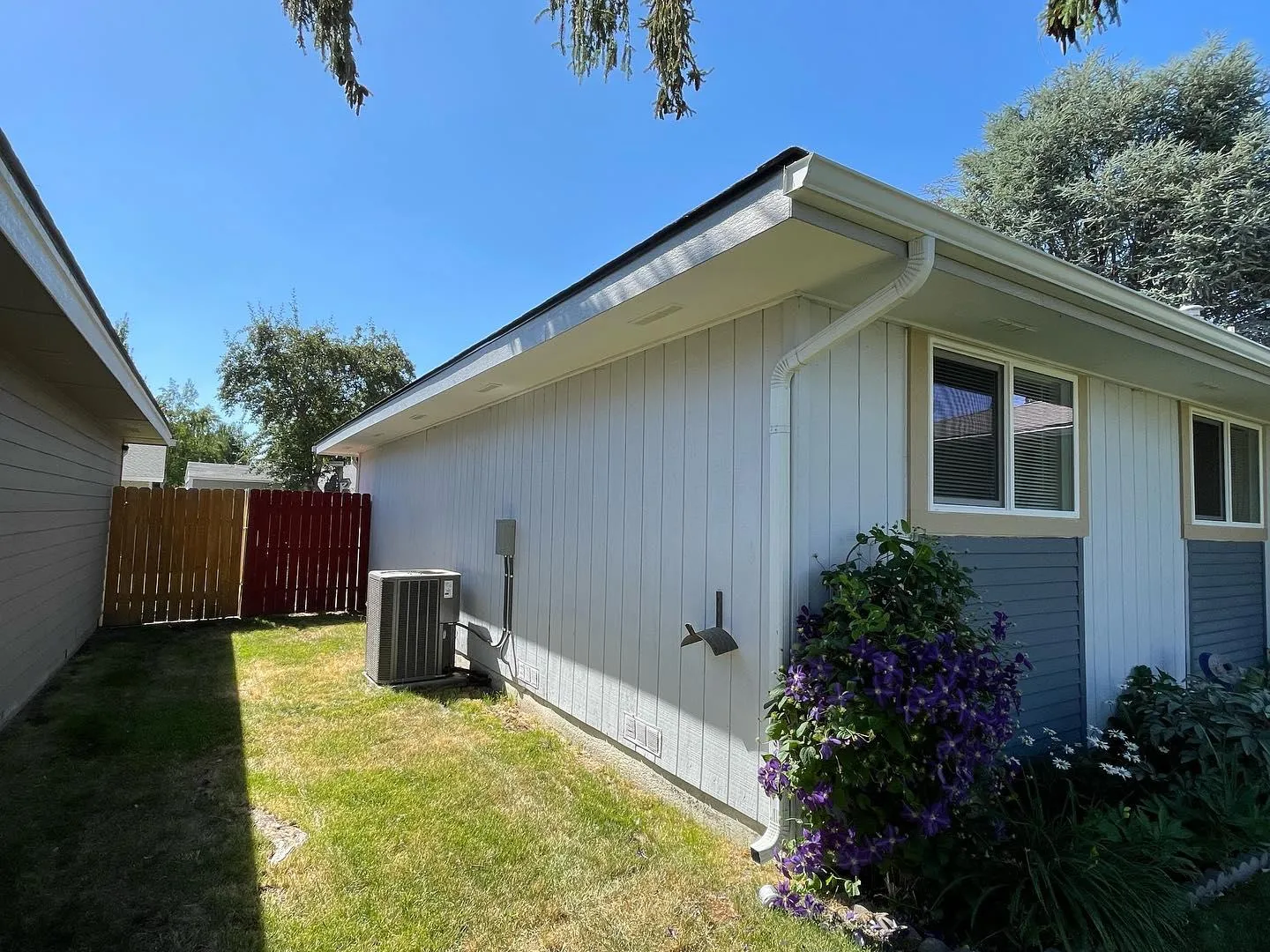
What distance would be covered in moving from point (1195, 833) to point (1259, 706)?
4.18 ft

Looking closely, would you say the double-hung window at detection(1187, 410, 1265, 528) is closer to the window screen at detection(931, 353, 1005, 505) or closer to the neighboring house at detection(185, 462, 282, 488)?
the window screen at detection(931, 353, 1005, 505)

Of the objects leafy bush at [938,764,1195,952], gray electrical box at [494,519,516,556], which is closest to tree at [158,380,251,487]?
gray electrical box at [494,519,516,556]

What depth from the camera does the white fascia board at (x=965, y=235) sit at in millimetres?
1925

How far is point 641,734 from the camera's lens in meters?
3.40

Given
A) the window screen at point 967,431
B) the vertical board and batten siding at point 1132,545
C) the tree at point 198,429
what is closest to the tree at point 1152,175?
the vertical board and batten siding at point 1132,545

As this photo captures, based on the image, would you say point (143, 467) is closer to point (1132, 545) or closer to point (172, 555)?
point (172, 555)

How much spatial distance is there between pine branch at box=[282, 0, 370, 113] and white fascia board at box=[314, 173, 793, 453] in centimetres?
165

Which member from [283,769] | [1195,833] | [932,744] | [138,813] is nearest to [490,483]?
[283,769]

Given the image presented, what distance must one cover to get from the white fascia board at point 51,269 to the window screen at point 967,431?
146 inches

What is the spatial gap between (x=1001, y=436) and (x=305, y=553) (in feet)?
29.0

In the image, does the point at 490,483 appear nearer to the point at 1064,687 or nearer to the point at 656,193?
the point at 1064,687

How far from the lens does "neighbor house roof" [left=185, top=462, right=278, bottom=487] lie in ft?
65.4

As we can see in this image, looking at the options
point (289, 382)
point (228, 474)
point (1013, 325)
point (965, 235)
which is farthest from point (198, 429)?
point (965, 235)

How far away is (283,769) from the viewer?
11.3ft
